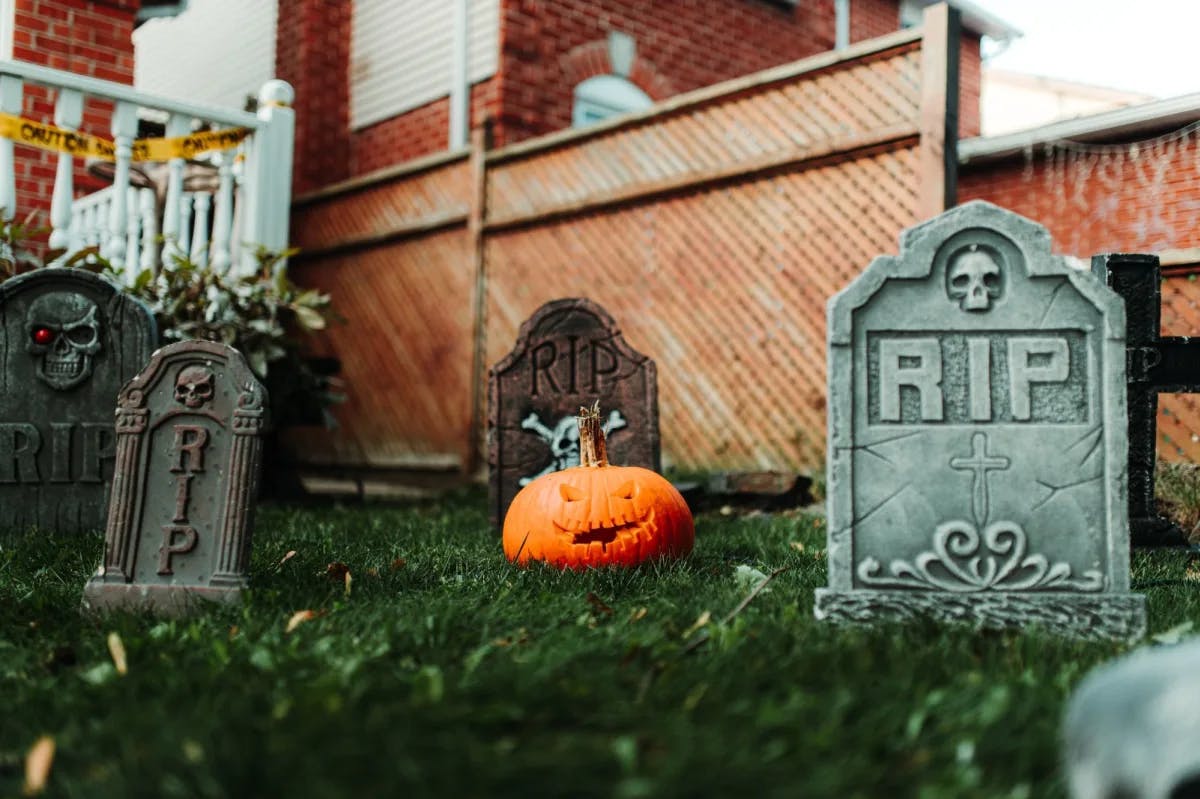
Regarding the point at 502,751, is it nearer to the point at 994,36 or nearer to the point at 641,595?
the point at 641,595

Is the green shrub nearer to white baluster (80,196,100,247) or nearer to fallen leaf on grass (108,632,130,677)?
white baluster (80,196,100,247)

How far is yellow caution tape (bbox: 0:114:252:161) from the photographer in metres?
6.09

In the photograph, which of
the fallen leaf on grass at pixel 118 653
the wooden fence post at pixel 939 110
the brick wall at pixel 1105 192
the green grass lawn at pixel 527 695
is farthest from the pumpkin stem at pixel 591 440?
the brick wall at pixel 1105 192

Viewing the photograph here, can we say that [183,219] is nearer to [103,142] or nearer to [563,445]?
[103,142]

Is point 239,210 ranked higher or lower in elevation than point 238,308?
higher

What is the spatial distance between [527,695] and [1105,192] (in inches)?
218

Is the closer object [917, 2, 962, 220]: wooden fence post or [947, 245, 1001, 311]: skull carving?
[947, 245, 1001, 311]: skull carving

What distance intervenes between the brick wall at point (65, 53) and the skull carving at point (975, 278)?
23.3 feet

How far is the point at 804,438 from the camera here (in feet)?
21.7

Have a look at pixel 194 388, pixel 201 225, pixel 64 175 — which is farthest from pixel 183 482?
pixel 201 225

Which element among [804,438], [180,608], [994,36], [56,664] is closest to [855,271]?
[804,438]

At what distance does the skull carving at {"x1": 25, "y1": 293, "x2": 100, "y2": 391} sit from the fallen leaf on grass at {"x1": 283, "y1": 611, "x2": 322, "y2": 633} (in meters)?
2.51

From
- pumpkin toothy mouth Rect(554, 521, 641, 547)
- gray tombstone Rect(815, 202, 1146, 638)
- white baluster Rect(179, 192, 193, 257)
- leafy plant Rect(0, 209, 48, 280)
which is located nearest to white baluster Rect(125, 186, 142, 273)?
white baluster Rect(179, 192, 193, 257)

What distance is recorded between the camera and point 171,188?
673 cm
